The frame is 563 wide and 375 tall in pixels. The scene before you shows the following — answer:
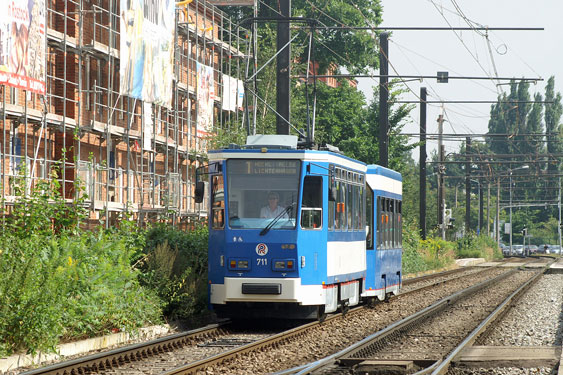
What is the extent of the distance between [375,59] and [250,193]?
53918 mm

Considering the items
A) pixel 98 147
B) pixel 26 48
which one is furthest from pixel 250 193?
pixel 98 147

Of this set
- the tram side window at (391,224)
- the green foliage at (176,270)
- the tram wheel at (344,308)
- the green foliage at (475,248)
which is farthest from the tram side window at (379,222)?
the green foliage at (475,248)

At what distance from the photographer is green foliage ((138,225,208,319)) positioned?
18958 mm

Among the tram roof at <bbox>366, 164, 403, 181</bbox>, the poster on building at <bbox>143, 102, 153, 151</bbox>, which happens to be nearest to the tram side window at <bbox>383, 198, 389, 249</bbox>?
the tram roof at <bbox>366, 164, 403, 181</bbox>

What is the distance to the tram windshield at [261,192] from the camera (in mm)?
17984

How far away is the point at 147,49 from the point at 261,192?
2099 cm

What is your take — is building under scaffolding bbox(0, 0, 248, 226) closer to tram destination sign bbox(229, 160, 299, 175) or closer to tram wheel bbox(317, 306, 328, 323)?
tram wheel bbox(317, 306, 328, 323)

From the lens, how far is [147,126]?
40969 mm

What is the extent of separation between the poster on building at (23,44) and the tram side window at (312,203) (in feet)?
41.9

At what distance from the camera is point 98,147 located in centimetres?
3838

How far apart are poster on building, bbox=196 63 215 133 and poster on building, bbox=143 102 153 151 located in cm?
649

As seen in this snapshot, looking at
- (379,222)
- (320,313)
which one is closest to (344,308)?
(320,313)

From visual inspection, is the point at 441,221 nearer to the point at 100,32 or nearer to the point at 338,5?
the point at 338,5

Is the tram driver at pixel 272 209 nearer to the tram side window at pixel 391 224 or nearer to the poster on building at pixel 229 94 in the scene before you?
the tram side window at pixel 391 224
